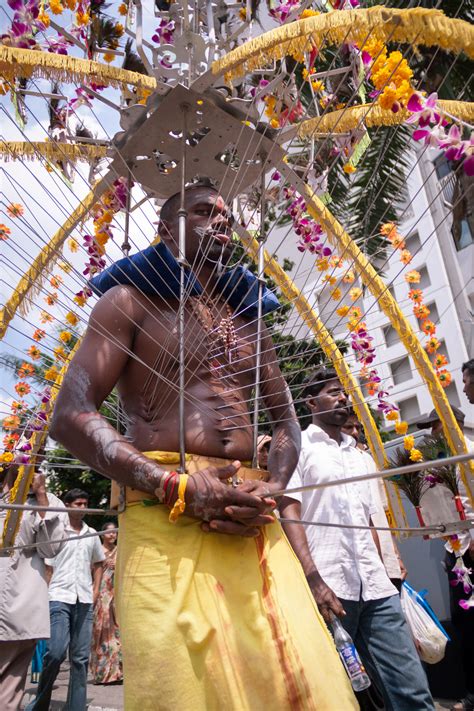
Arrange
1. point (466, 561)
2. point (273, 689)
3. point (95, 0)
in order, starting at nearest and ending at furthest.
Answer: point (273, 689) → point (95, 0) → point (466, 561)

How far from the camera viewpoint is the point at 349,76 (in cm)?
334

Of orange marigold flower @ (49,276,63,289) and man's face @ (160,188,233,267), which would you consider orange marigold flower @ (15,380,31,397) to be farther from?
man's face @ (160,188,233,267)

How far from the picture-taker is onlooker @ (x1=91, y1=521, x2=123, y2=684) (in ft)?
27.6

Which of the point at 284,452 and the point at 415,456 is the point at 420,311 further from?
the point at 284,452

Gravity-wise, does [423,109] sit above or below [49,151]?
below

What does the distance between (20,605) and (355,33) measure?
4.41 m

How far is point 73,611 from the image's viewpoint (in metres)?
6.33

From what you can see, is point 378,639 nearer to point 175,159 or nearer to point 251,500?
point 251,500

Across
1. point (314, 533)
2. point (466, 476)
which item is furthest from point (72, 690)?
point (466, 476)

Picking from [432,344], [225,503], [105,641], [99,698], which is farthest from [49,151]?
[105,641]

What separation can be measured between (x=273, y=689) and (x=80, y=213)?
2373mm

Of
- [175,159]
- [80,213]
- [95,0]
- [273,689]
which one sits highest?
[95,0]

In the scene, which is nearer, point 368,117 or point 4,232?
point 4,232

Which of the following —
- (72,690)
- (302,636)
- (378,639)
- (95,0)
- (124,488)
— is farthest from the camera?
(72,690)
